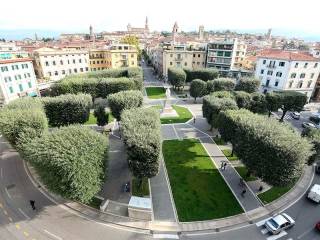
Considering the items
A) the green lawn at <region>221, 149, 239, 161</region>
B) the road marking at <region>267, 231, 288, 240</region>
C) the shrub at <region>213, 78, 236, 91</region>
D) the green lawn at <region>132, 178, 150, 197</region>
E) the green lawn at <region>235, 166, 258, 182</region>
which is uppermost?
the shrub at <region>213, 78, 236, 91</region>

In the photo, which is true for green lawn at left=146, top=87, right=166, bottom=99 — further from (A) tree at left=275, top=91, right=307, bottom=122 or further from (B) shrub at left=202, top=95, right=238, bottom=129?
(A) tree at left=275, top=91, right=307, bottom=122

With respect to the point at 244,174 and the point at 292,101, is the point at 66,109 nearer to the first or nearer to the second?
the point at 244,174

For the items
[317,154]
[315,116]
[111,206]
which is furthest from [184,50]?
[111,206]

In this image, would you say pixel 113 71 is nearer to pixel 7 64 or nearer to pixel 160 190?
pixel 7 64

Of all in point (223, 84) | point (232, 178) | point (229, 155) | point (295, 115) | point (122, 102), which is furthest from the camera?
point (223, 84)

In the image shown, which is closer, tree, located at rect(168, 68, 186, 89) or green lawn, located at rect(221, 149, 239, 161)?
green lawn, located at rect(221, 149, 239, 161)

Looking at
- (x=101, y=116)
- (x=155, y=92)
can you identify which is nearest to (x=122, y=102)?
(x=101, y=116)

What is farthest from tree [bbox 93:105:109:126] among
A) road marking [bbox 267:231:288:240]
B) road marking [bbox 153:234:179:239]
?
road marking [bbox 267:231:288:240]
